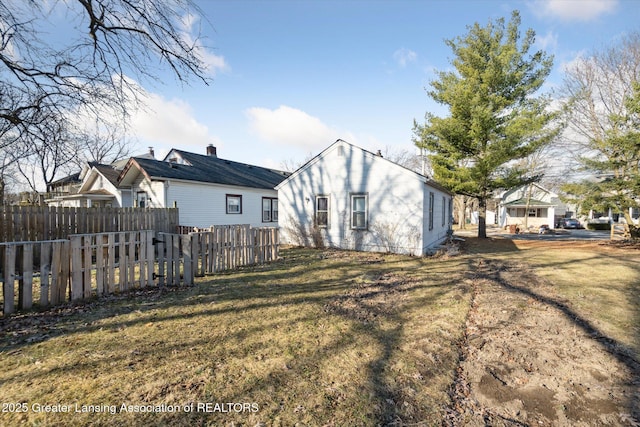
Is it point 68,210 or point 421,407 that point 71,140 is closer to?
point 68,210

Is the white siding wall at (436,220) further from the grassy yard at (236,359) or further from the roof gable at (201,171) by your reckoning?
the roof gable at (201,171)

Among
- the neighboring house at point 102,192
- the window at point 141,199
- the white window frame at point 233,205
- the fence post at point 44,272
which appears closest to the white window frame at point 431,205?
the white window frame at point 233,205

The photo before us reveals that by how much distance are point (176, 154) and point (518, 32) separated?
2362cm

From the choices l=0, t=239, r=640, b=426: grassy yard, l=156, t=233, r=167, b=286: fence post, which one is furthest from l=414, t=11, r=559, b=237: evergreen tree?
l=156, t=233, r=167, b=286: fence post

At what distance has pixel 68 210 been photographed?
9961mm

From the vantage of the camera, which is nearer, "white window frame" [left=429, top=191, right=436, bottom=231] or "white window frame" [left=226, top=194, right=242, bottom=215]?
"white window frame" [left=429, top=191, right=436, bottom=231]

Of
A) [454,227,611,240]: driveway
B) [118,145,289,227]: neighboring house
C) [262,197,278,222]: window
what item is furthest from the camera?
[454,227,611,240]: driveway

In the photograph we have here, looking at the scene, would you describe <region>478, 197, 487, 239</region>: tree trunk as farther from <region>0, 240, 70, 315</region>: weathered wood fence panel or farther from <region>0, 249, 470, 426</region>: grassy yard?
<region>0, 240, 70, 315</region>: weathered wood fence panel

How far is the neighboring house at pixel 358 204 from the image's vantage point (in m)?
12.4

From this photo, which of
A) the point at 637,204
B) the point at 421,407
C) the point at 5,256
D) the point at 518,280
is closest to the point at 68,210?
→ the point at 5,256

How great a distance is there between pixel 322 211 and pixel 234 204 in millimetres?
8212

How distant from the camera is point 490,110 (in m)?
16.7

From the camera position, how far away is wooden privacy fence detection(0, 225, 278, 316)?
5160 mm

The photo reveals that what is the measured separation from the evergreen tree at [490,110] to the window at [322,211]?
7.98 meters
